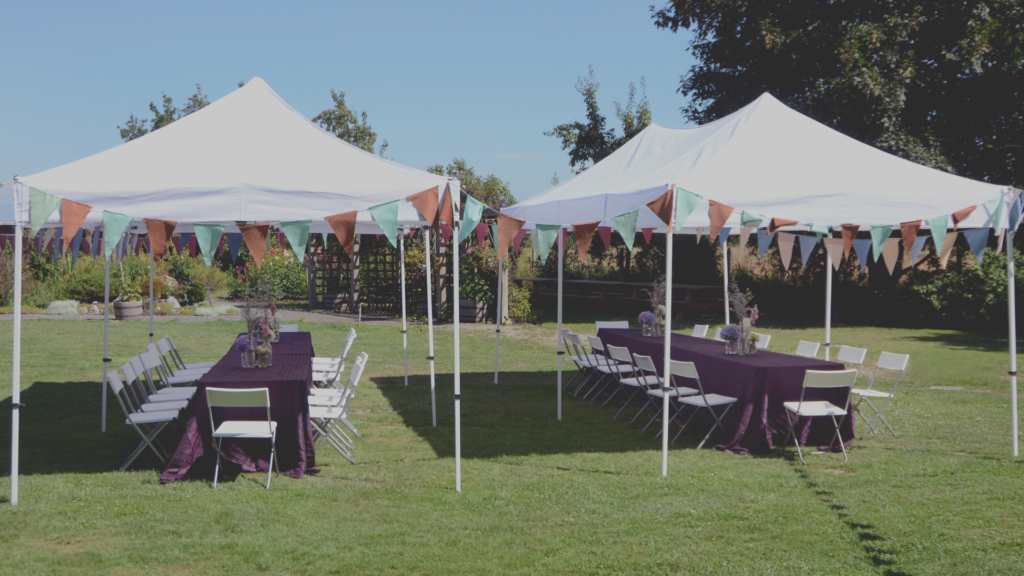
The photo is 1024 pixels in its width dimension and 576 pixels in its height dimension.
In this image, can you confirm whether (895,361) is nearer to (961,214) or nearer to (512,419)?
(961,214)

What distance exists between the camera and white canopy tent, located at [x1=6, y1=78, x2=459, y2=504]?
527 centimetres

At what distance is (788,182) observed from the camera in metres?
6.25

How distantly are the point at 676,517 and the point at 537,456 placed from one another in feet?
5.53

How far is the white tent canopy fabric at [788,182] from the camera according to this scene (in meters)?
6.10

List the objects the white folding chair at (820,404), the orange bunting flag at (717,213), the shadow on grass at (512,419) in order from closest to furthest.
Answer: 1. the orange bunting flag at (717,213)
2. the white folding chair at (820,404)
3. the shadow on grass at (512,419)

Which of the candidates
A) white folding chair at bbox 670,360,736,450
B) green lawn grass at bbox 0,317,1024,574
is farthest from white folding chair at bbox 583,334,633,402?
white folding chair at bbox 670,360,736,450

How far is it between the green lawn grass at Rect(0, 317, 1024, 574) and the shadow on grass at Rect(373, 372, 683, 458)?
0.14 feet

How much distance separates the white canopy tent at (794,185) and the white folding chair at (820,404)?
3.80ft

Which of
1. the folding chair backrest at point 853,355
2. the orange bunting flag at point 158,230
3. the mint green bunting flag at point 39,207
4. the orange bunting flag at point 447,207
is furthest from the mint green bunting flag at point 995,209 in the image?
the mint green bunting flag at point 39,207

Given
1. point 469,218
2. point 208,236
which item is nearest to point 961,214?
point 469,218

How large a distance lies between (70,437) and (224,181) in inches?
117

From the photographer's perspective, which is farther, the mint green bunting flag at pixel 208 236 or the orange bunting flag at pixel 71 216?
the mint green bunting flag at pixel 208 236

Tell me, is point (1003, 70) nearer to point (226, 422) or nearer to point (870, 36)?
point (870, 36)

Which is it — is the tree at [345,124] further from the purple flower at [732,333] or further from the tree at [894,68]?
the purple flower at [732,333]
